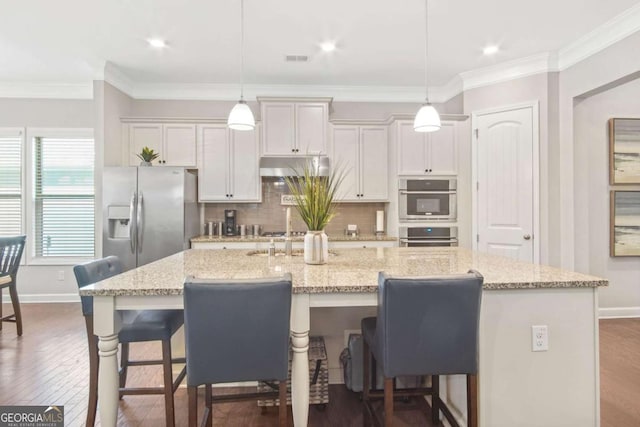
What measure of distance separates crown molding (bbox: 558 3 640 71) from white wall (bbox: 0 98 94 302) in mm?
5543

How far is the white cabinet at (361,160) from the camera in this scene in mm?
4211

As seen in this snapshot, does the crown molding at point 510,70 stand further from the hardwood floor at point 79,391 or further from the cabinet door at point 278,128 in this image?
the hardwood floor at point 79,391

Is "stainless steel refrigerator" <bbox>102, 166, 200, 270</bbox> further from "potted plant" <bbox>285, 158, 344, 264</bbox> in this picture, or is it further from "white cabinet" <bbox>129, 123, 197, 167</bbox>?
"potted plant" <bbox>285, 158, 344, 264</bbox>

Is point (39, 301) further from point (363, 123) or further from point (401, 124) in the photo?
point (401, 124)

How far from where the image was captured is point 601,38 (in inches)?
119

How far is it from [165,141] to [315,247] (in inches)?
117

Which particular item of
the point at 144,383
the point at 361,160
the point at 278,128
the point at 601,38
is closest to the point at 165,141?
the point at 278,128

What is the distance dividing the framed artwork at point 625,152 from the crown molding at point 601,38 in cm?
107

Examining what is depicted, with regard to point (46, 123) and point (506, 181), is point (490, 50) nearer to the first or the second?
point (506, 181)

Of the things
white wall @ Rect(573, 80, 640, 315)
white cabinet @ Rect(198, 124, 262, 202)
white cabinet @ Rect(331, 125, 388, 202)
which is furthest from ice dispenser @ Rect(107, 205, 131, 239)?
white wall @ Rect(573, 80, 640, 315)

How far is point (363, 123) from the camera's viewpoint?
4.21 meters

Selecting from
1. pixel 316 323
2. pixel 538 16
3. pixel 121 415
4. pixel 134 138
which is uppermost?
pixel 538 16

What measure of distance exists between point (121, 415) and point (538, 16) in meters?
4.26

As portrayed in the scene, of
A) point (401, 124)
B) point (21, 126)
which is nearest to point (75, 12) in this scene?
point (21, 126)
